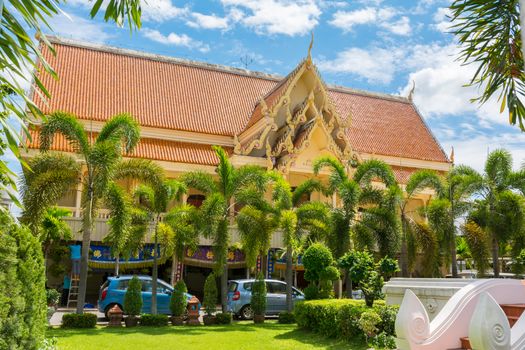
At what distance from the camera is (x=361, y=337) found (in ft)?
35.7

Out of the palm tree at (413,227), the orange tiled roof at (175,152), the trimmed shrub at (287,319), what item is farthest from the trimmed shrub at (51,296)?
the palm tree at (413,227)

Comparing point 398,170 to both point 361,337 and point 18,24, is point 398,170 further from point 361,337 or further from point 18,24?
point 18,24

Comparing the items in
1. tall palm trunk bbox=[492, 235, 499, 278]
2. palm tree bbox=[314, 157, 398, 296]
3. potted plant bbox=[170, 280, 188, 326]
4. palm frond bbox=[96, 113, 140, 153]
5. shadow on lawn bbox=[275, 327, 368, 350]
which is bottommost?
shadow on lawn bbox=[275, 327, 368, 350]

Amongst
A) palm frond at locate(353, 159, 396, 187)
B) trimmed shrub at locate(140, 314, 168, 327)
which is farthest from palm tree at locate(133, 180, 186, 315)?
palm frond at locate(353, 159, 396, 187)

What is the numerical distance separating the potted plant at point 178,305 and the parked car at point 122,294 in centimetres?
92

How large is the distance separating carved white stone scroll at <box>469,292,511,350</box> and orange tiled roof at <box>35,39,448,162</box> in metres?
19.3

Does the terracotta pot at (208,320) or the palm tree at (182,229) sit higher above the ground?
the palm tree at (182,229)

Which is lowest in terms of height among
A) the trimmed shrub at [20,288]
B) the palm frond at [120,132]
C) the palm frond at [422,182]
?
the trimmed shrub at [20,288]

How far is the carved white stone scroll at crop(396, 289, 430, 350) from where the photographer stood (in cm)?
748

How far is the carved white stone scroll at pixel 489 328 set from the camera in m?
6.78

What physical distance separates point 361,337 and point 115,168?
24.9 feet

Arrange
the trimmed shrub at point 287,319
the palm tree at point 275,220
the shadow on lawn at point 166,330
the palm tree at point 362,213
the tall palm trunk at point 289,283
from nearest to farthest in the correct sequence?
1. the shadow on lawn at point 166,330
2. the palm tree at point 275,220
3. the trimmed shrub at point 287,319
4. the tall palm trunk at point 289,283
5. the palm tree at point 362,213

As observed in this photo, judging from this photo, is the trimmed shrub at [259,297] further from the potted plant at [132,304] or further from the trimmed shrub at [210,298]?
the potted plant at [132,304]

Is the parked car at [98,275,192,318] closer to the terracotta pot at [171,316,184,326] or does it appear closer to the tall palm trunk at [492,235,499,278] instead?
the terracotta pot at [171,316,184,326]
